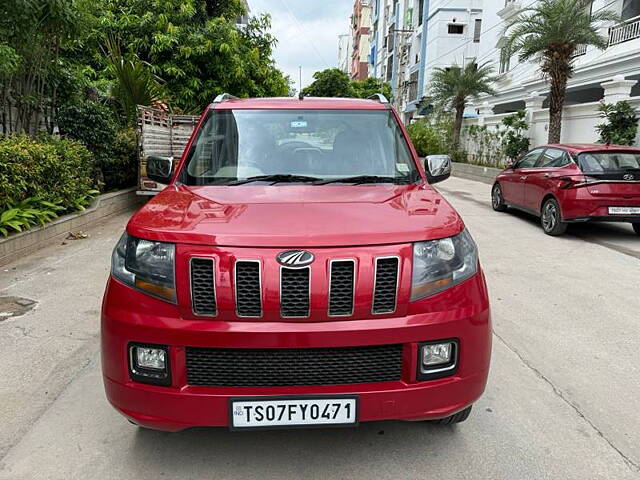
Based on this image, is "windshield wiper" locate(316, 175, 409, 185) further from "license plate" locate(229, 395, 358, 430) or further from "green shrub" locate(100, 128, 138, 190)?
"green shrub" locate(100, 128, 138, 190)

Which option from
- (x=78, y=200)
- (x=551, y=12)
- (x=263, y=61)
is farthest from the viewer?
(x=263, y=61)

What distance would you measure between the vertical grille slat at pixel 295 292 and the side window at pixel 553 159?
25.7 ft

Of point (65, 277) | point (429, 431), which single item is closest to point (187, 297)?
point (429, 431)

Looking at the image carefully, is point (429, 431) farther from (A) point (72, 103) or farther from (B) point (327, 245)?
(A) point (72, 103)

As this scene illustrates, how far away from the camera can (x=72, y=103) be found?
9633 millimetres

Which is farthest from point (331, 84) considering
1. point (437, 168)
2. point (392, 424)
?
point (392, 424)

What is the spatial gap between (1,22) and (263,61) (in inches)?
523

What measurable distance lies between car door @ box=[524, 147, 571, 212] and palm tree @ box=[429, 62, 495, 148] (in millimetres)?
15129

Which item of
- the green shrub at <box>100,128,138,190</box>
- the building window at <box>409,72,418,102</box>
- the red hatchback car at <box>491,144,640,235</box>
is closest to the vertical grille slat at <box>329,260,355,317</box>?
the red hatchback car at <box>491,144,640,235</box>

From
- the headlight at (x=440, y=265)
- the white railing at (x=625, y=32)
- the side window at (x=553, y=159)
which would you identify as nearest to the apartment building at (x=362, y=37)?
the white railing at (x=625, y=32)

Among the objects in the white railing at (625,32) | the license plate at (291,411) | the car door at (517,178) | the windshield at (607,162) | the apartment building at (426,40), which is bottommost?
the license plate at (291,411)

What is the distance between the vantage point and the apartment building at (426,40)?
38625 millimetres

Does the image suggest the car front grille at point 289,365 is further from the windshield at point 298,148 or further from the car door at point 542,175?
the car door at point 542,175

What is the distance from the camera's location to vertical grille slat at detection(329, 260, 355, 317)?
84.9 inches
